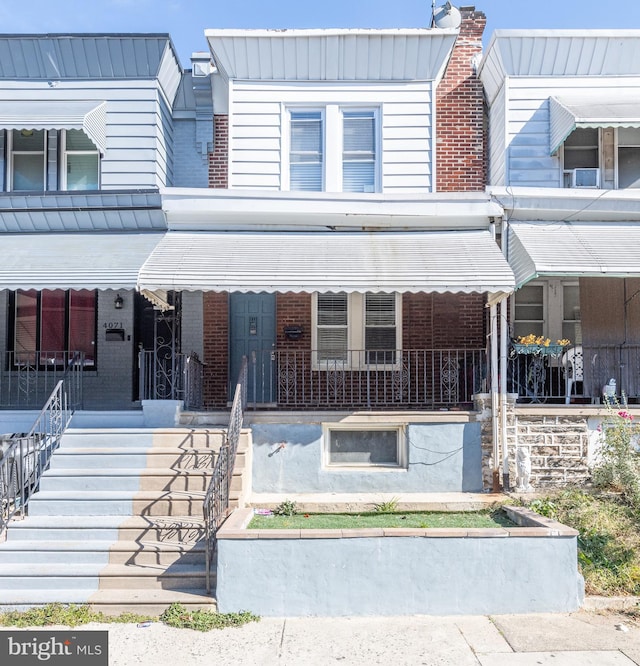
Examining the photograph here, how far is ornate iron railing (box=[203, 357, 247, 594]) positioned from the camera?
6980 mm

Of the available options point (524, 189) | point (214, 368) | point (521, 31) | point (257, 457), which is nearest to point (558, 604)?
point (257, 457)

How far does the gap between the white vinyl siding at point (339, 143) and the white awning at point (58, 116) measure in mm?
2090

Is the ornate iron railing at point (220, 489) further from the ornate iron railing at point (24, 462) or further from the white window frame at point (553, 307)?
the white window frame at point (553, 307)

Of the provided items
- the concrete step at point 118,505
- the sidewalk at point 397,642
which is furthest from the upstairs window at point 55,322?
the sidewalk at point 397,642

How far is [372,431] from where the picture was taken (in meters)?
10.1

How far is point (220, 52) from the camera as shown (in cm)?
1105

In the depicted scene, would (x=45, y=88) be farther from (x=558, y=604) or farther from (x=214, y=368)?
(x=558, y=604)

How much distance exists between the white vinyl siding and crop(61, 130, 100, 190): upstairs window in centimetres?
227

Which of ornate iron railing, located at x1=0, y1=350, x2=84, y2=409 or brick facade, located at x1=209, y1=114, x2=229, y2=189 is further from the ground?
brick facade, located at x1=209, y1=114, x2=229, y2=189

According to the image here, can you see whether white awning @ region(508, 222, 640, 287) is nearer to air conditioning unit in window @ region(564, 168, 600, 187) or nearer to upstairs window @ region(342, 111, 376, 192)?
air conditioning unit in window @ region(564, 168, 600, 187)

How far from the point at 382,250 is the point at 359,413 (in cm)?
238

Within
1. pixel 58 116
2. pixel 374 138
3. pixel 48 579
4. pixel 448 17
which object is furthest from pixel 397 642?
pixel 448 17

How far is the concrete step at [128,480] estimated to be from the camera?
8.38 meters

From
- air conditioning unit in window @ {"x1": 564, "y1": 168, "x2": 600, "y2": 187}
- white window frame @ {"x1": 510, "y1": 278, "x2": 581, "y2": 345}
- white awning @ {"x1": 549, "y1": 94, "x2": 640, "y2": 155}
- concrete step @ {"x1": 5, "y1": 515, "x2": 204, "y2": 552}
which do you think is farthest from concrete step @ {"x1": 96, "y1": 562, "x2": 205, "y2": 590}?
air conditioning unit in window @ {"x1": 564, "y1": 168, "x2": 600, "y2": 187}
